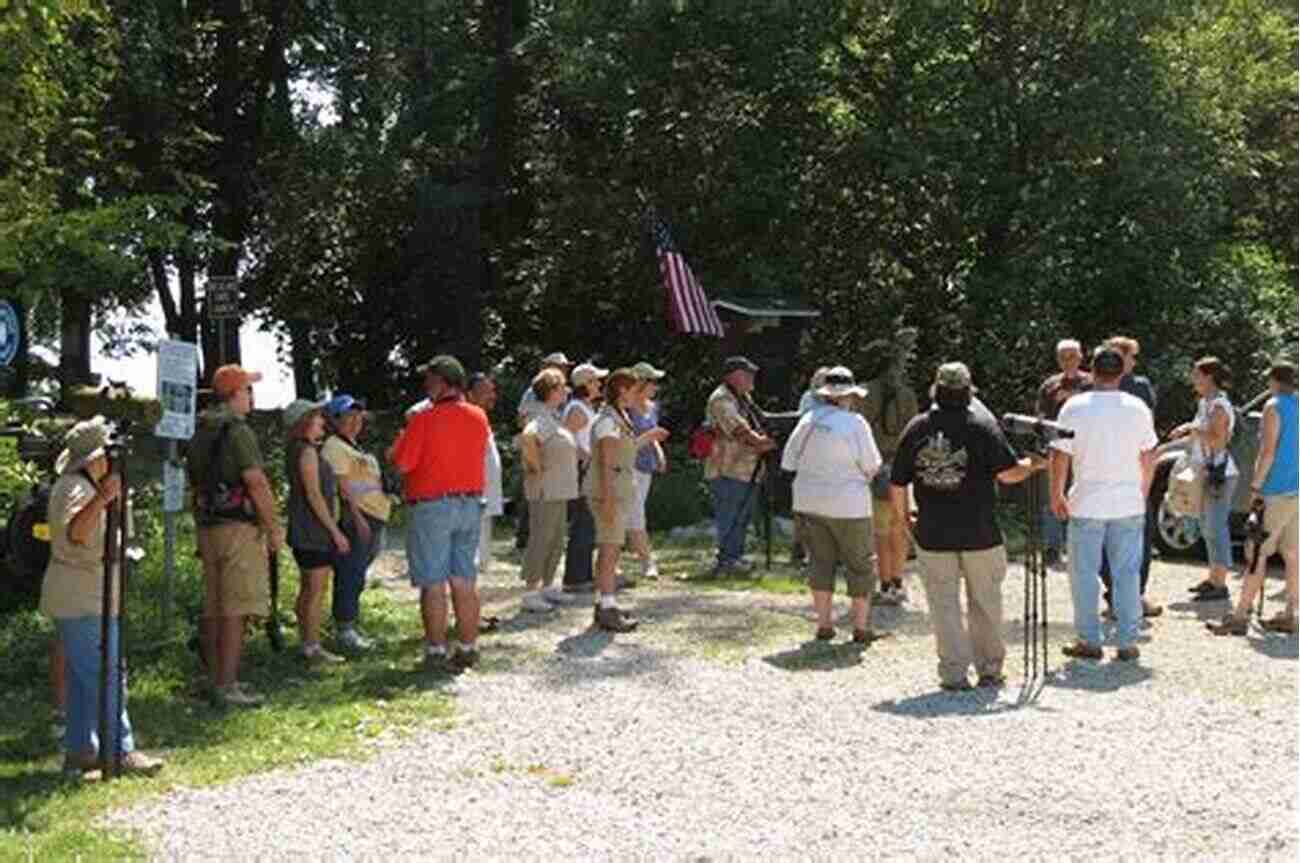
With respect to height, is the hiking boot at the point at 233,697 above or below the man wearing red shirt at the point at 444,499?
below

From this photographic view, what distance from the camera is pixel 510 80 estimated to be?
2775 centimetres

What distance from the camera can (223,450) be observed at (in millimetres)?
8695

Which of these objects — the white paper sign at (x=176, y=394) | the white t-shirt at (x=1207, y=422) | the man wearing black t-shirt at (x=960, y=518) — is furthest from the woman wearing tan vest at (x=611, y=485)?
the white t-shirt at (x=1207, y=422)

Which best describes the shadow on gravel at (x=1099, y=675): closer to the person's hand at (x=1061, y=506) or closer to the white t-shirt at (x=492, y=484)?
the person's hand at (x=1061, y=506)

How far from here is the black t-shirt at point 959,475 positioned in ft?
29.7

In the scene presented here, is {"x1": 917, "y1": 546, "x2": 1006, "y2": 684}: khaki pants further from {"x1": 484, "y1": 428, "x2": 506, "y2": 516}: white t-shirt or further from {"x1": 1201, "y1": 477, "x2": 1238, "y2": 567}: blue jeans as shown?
{"x1": 484, "y1": 428, "x2": 506, "y2": 516}: white t-shirt

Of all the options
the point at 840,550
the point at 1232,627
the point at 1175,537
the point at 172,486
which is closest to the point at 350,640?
the point at 172,486

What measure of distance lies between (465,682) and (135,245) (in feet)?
29.0

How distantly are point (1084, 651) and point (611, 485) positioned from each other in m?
3.06

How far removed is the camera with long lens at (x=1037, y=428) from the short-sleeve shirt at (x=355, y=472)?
373 centimetres

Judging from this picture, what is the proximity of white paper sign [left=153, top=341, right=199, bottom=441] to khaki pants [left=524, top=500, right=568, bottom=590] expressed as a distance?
92.0 inches

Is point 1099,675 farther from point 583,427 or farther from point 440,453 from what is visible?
point 583,427

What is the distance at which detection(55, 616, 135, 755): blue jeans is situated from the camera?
290 inches

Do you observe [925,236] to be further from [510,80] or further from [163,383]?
[163,383]
